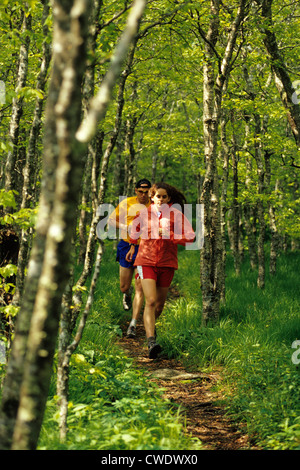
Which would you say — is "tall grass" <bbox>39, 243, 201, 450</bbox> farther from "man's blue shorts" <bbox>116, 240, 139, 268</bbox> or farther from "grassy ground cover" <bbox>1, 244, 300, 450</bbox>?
"man's blue shorts" <bbox>116, 240, 139, 268</bbox>

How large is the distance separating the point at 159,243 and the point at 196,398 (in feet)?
7.03

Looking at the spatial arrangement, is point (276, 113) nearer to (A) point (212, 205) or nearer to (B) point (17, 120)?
(A) point (212, 205)

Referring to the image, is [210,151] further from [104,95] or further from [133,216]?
[104,95]

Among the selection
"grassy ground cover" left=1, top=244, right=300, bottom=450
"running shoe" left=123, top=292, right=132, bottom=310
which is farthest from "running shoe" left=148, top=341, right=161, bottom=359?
"running shoe" left=123, top=292, right=132, bottom=310

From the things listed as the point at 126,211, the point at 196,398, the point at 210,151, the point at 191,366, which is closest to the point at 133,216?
the point at 126,211

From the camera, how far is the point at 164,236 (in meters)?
5.84

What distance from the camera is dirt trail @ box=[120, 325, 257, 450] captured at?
362cm

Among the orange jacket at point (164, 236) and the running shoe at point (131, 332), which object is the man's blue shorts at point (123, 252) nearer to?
the running shoe at point (131, 332)

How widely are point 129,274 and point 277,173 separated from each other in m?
7.05

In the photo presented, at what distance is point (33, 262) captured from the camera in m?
2.02

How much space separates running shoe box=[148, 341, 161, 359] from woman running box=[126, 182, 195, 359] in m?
0.11

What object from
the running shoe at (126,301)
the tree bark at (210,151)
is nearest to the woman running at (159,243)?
the tree bark at (210,151)
